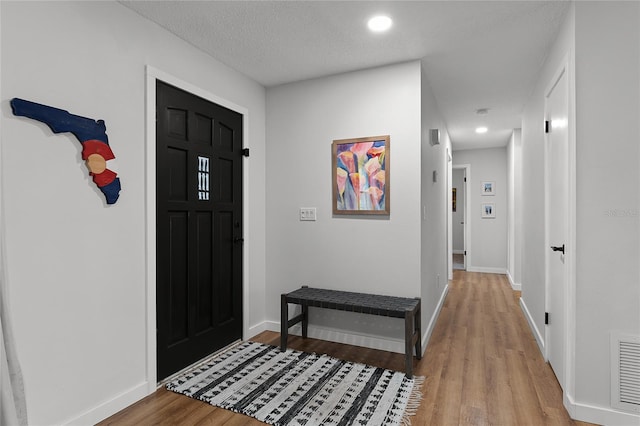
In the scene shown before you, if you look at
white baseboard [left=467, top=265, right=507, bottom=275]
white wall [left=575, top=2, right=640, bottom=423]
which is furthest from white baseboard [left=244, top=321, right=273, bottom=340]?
white baseboard [left=467, top=265, right=507, bottom=275]

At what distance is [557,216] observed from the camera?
254 centimetres

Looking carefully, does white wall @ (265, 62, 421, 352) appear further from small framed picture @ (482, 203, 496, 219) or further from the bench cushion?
small framed picture @ (482, 203, 496, 219)

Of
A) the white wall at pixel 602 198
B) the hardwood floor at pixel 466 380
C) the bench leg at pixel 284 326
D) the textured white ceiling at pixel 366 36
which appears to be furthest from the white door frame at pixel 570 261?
the bench leg at pixel 284 326

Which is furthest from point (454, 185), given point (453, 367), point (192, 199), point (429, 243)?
point (192, 199)

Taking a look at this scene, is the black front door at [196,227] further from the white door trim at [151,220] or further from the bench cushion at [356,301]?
the bench cushion at [356,301]

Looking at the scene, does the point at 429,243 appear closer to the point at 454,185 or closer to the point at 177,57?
the point at 177,57

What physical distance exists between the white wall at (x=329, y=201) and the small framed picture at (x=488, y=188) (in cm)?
475

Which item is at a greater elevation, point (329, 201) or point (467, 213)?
point (329, 201)

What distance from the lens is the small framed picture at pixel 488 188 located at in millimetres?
6950

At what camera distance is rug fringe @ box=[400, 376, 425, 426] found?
2.04 metres

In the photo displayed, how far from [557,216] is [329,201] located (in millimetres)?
1813

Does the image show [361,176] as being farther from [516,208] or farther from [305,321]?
[516,208]

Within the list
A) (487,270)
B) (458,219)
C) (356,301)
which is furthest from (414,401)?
(458,219)

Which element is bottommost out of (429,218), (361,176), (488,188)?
(429,218)
